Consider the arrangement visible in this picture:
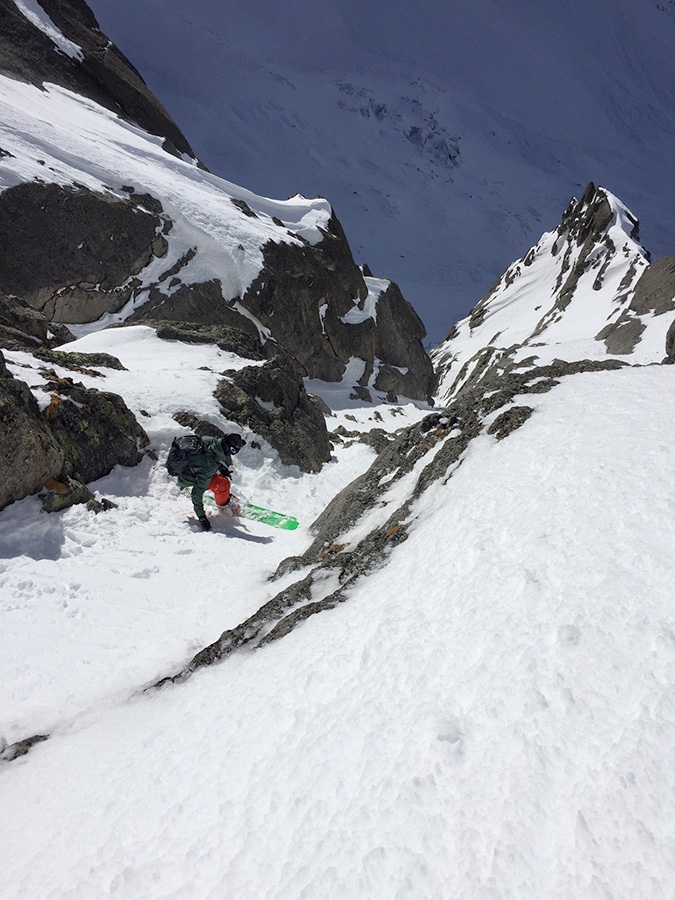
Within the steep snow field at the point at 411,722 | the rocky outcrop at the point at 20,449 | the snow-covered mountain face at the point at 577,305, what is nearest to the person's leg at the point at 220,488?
the rocky outcrop at the point at 20,449

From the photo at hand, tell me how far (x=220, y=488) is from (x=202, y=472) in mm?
691

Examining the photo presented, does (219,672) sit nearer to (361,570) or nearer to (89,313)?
(361,570)

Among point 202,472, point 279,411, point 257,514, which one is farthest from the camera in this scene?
point 279,411

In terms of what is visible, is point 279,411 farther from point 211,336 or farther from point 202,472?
point 202,472

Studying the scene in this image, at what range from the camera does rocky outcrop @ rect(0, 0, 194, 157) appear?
135 feet

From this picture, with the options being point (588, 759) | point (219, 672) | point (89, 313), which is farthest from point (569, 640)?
point (89, 313)

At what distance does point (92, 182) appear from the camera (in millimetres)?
28734

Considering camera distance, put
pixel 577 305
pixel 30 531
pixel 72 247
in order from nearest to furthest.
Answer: pixel 30 531 < pixel 72 247 < pixel 577 305

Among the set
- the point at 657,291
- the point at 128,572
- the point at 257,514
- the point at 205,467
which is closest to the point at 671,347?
the point at 257,514

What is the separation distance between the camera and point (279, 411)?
15094mm

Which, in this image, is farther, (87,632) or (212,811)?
(87,632)

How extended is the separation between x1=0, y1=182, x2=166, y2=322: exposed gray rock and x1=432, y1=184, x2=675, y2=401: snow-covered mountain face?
30312 mm

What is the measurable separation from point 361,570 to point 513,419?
3488mm

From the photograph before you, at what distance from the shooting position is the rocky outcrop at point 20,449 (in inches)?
271
